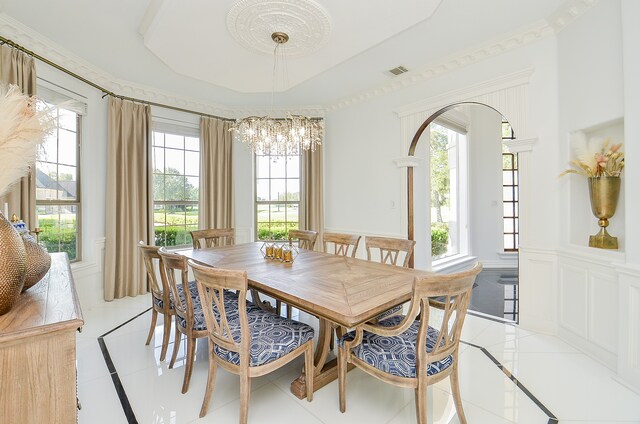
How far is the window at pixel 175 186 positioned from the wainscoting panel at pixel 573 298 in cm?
488

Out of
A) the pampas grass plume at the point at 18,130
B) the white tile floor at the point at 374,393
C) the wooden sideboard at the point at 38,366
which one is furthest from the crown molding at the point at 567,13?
the wooden sideboard at the point at 38,366

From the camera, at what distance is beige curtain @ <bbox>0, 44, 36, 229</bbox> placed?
264cm

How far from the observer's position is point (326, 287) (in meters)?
1.92

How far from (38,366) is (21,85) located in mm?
3148

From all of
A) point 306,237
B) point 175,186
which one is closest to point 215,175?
point 175,186

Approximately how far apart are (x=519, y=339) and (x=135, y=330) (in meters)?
3.80

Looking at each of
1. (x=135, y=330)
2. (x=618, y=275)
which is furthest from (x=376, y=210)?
(x=135, y=330)

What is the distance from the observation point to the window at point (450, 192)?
19.4 ft

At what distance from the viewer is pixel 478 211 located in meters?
6.25

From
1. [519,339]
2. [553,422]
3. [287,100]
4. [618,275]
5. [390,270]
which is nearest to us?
[553,422]

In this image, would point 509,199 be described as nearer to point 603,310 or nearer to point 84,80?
point 603,310

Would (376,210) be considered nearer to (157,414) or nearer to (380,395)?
(380,395)

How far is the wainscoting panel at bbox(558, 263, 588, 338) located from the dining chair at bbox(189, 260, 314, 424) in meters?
2.43

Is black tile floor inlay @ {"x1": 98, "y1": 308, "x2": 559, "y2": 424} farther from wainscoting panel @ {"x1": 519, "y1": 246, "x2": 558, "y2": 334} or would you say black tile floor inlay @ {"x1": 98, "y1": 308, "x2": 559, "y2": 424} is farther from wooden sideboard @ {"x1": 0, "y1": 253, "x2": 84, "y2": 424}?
wooden sideboard @ {"x1": 0, "y1": 253, "x2": 84, "y2": 424}
